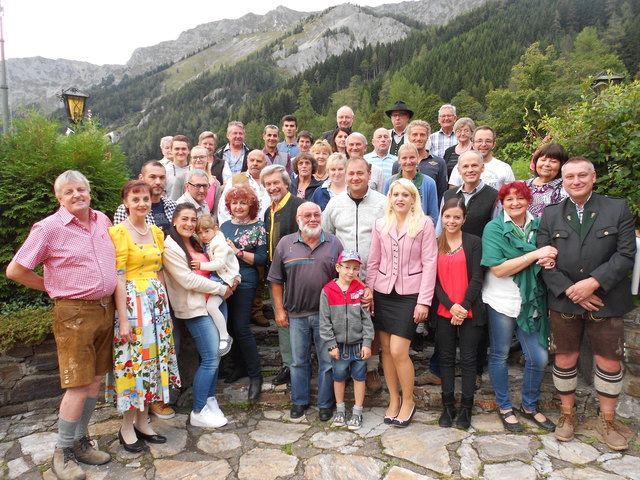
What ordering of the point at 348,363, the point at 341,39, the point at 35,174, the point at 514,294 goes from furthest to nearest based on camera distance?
the point at 341,39 → the point at 35,174 → the point at 348,363 → the point at 514,294

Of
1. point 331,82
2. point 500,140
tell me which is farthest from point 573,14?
point 500,140

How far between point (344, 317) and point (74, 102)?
7.17 meters

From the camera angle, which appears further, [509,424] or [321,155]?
[321,155]

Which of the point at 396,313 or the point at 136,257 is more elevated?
the point at 136,257

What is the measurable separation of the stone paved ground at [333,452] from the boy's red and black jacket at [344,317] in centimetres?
80

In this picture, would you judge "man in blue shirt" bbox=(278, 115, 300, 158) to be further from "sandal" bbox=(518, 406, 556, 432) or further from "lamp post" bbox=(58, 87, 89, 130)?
"sandal" bbox=(518, 406, 556, 432)

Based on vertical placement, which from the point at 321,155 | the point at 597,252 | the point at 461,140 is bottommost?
the point at 597,252

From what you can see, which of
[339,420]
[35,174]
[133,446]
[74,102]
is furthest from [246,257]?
[74,102]

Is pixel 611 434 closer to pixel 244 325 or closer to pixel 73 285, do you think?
pixel 244 325

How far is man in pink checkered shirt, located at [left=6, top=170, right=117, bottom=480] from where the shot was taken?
9.36ft

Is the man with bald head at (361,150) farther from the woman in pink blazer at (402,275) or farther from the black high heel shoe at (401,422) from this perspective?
the black high heel shoe at (401,422)

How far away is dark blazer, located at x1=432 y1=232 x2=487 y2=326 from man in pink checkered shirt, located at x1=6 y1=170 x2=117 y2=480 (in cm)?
267

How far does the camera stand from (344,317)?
359cm

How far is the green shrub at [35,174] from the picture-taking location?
4.46 metres
